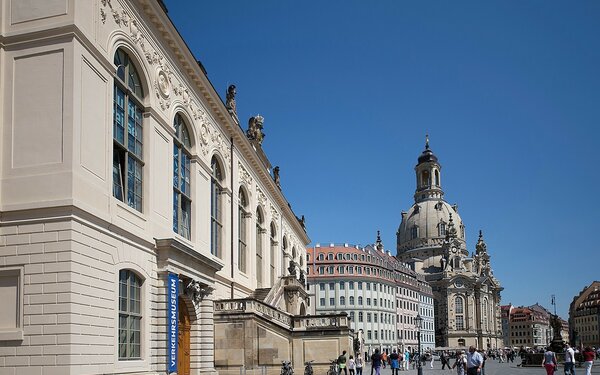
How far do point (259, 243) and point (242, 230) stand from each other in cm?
626

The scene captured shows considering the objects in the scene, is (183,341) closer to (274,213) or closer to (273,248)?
(273,248)

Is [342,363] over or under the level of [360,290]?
under

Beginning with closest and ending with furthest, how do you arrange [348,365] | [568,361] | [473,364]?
[473,364]
[568,361]
[348,365]

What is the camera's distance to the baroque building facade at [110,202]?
20031 millimetres

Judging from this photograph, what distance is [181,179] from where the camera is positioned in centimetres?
3161

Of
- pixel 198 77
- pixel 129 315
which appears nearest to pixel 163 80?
pixel 198 77

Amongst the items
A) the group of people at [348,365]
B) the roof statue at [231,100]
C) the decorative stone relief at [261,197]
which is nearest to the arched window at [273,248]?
the decorative stone relief at [261,197]

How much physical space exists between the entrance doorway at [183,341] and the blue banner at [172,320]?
2366 millimetres

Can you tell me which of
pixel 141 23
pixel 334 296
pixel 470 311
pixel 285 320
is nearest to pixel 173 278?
pixel 141 23

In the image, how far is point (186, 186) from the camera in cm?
3241

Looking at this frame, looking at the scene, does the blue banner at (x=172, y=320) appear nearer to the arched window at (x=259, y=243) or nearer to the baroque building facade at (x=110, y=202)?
the baroque building facade at (x=110, y=202)

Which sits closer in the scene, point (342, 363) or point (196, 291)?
point (196, 291)

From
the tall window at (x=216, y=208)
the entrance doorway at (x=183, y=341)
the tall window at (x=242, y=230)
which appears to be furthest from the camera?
the tall window at (x=242, y=230)

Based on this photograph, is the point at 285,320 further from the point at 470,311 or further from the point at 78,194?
the point at 470,311
